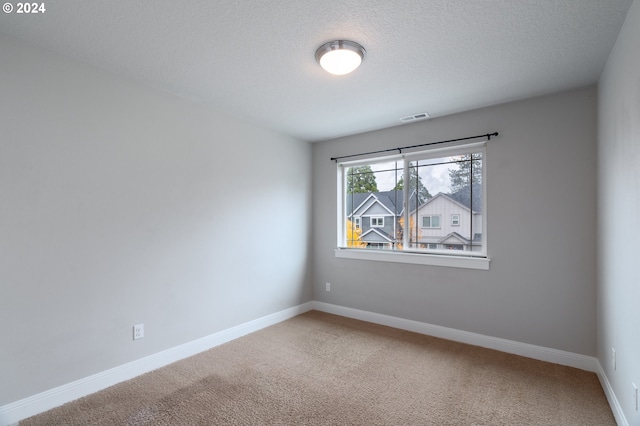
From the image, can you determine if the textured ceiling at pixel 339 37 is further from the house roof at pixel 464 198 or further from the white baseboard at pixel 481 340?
the white baseboard at pixel 481 340

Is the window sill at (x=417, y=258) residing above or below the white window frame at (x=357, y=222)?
below

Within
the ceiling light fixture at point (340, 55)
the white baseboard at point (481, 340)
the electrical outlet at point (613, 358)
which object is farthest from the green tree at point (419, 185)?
the electrical outlet at point (613, 358)

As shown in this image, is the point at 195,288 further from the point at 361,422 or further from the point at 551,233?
the point at 551,233

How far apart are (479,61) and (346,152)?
219cm

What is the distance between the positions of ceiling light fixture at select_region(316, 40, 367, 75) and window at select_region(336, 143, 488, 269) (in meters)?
1.80

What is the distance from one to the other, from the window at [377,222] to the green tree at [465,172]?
3.24ft

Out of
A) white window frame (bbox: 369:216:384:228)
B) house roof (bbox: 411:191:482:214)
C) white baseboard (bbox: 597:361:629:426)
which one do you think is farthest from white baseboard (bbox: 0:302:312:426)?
white baseboard (bbox: 597:361:629:426)

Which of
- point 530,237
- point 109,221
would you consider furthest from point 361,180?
point 109,221

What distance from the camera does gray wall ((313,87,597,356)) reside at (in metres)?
2.75

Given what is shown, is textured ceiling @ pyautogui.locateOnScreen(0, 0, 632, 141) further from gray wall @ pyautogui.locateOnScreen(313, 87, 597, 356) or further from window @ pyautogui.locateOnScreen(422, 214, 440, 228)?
window @ pyautogui.locateOnScreen(422, 214, 440, 228)

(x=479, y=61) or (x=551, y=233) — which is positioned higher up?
(x=479, y=61)

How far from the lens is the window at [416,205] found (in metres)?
3.44

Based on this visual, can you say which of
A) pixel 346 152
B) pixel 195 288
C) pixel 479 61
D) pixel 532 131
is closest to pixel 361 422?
pixel 195 288

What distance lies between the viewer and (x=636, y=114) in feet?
5.61
